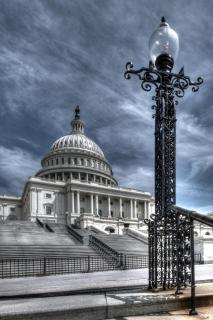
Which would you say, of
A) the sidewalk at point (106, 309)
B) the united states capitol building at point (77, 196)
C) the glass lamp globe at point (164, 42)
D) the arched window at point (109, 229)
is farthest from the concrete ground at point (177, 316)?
the arched window at point (109, 229)

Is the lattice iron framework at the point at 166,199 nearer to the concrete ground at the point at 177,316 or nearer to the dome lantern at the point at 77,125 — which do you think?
the concrete ground at the point at 177,316

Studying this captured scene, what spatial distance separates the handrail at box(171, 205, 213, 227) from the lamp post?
0.55 ft

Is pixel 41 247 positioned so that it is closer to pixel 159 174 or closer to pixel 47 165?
pixel 159 174

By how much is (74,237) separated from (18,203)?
2781 inches

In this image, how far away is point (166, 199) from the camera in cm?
718

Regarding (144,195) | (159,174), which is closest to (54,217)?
(144,195)

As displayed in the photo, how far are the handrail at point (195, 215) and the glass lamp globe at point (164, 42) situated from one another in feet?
12.5

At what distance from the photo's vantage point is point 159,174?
24.2 feet

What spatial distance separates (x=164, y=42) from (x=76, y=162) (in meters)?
105

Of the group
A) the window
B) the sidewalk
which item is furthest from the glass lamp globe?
the window

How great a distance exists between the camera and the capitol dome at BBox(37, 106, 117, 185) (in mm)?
105625

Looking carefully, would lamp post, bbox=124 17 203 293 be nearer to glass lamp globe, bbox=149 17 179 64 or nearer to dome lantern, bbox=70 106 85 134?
glass lamp globe, bbox=149 17 179 64

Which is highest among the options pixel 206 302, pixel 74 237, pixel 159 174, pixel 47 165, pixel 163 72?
pixel 47 165

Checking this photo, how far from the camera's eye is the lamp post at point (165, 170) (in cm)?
646
